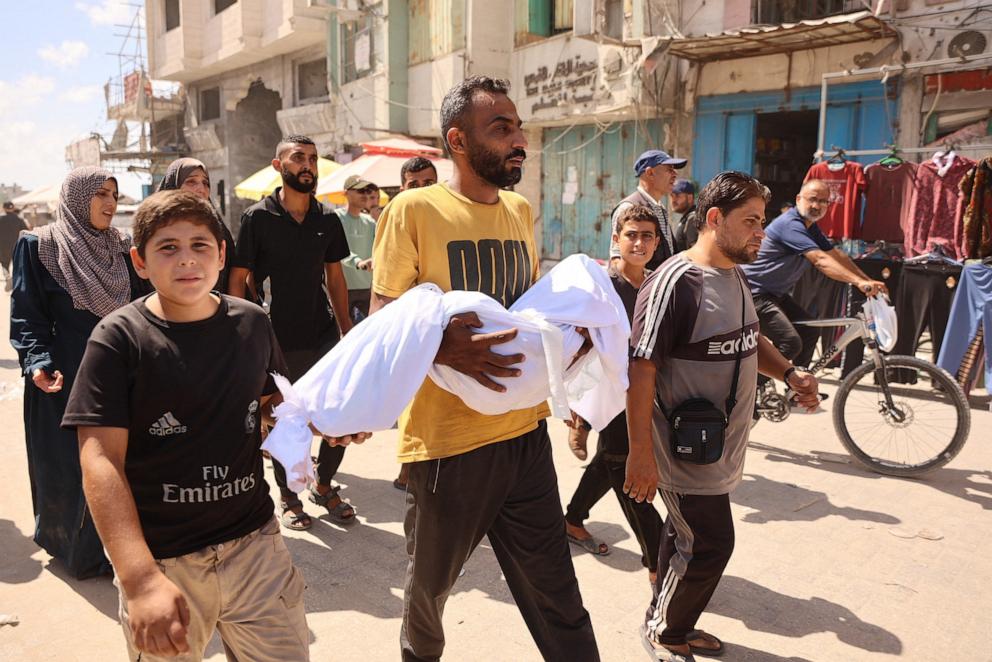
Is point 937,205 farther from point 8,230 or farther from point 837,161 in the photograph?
point 8,230

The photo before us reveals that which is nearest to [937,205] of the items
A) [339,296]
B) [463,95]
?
[339,296]

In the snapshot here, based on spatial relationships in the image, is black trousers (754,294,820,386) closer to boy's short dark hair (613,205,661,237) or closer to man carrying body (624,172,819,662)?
boy's short dark hair (613,205,661,237)

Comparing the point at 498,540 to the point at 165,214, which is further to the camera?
the point at 498,540

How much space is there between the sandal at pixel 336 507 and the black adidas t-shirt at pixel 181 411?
8.05 feet

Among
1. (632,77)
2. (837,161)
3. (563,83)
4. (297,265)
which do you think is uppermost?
(563,83)

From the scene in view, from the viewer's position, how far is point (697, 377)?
9.32 ft

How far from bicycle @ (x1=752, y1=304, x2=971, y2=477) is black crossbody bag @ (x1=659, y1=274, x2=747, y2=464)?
323 cm

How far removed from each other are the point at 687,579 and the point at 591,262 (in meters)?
1.33

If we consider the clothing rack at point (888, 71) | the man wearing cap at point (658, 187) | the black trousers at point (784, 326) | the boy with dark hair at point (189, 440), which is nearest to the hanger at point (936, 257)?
the clothing rack at point (888, 71)

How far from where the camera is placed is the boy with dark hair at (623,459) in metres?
3.53

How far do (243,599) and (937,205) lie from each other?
7.82 m

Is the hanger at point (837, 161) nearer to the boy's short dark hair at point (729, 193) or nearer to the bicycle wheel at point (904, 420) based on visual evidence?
the bicycle wheel at point (904, 420)

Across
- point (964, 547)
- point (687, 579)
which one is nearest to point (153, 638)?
point (687, 579)

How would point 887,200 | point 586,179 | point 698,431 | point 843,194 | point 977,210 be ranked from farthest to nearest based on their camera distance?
point 586,179
point 843,194
point 887,200
point 977,210
point 698,431
